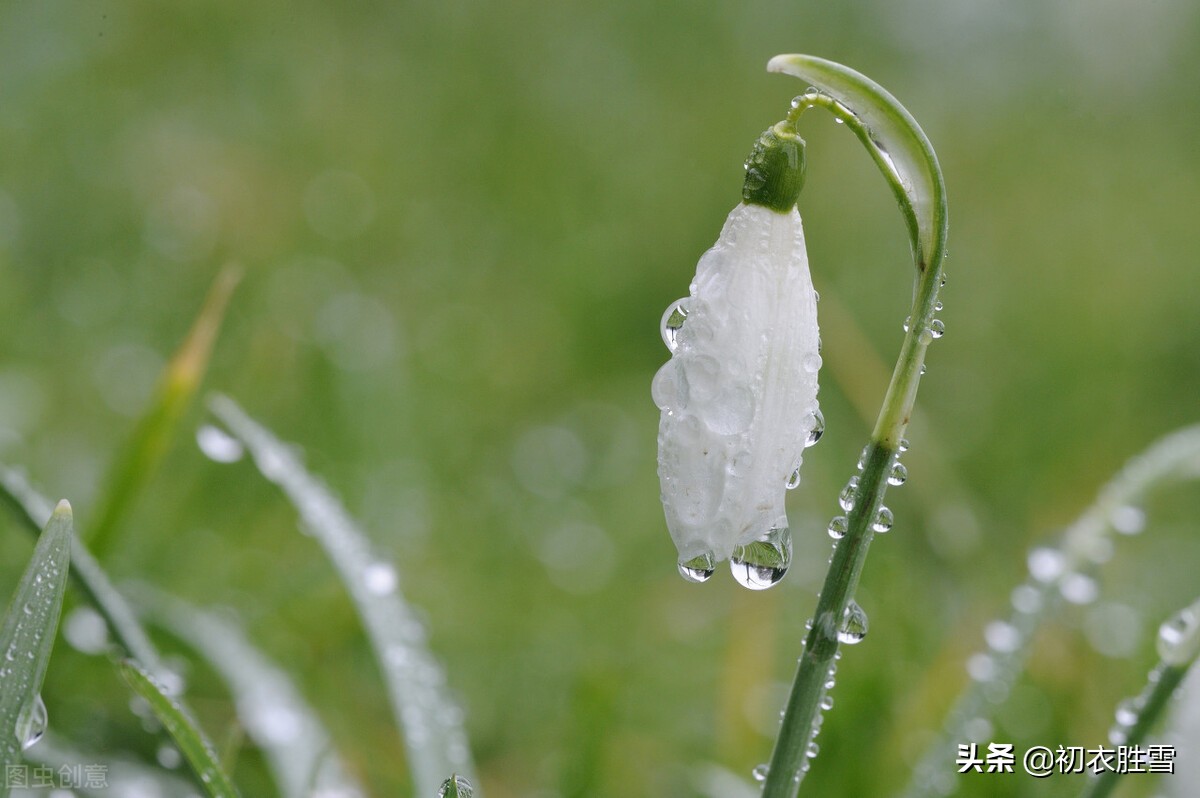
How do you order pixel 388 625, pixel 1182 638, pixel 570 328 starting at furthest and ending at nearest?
pixel 570 328 → pixel 388 625 → pixel 1182 638

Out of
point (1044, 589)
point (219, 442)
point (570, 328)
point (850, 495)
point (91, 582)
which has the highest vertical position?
point (570, 328)

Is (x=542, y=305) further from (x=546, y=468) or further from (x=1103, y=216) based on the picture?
(x=1103, y=216)

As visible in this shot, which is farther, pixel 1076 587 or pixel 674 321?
pixel 1076 587

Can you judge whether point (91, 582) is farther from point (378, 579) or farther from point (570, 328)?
point (570, 328)

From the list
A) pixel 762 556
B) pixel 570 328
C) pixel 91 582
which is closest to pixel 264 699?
pixel 91 582

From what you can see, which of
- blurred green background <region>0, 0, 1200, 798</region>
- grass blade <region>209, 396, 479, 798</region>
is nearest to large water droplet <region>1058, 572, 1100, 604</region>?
blurred green background <region>0, 0, 1200, 798</region>

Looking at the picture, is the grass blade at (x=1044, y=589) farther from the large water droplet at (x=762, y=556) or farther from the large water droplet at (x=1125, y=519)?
the large water droplet at (x=762, y=556)
